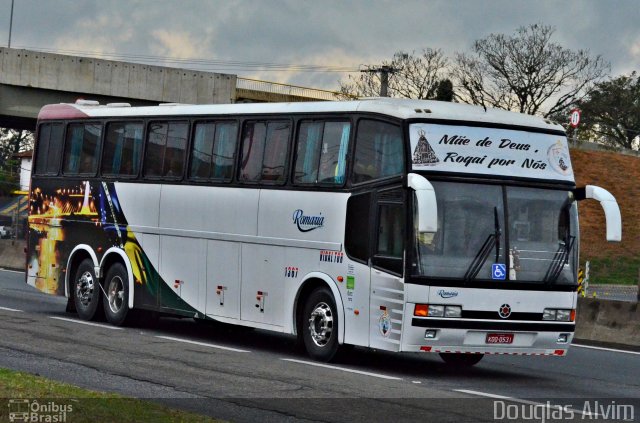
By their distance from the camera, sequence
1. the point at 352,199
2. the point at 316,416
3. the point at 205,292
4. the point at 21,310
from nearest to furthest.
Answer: the point at 316,416 < the point at 352,199 < the point at 205,292 < the point at 21,310

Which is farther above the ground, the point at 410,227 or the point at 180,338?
the point at 410,227

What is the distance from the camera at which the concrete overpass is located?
55781 mm

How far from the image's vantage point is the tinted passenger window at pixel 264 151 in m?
18.5

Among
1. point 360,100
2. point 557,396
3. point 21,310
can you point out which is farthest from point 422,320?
point 21,310

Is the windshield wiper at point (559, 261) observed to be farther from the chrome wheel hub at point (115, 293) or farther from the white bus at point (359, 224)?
the chrome wheel hub at point (115, 293)

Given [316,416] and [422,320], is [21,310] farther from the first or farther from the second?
[316,416]

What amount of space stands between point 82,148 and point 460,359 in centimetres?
838

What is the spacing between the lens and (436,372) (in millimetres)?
16906

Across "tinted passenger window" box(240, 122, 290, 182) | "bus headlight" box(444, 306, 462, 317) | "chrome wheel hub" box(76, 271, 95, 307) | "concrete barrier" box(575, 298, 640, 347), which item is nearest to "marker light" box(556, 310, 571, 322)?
"bus headlight" box(444, 306, 462, 317)

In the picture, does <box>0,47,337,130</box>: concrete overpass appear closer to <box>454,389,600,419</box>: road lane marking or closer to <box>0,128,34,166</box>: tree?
<box>454,389,600,419</box>: road lane marking

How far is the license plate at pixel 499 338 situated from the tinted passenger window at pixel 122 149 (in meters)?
7.87

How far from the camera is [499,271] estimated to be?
15953mm

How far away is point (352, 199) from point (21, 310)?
31.1ft

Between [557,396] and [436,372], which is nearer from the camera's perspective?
[557,396]
